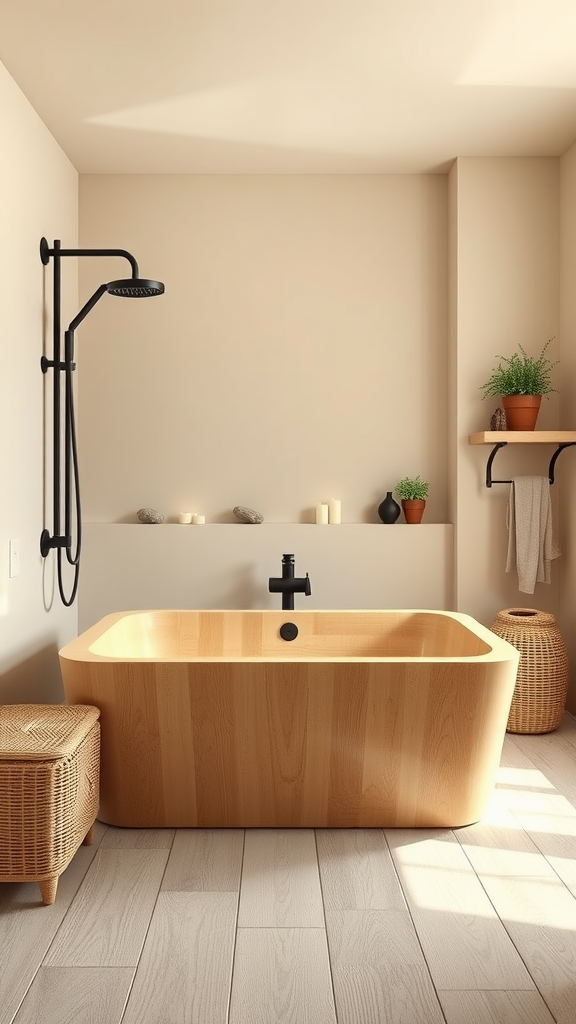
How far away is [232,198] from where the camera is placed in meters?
4.33

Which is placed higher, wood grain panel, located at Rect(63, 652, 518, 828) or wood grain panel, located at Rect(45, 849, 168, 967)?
wood grain panel, located at Rect(63, 652, 518, 828)

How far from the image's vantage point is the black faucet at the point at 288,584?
3.96 m

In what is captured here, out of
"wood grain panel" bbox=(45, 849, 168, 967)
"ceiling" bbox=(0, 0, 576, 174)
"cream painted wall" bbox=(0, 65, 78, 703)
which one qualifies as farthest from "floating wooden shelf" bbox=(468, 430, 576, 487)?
"wood grain panel" bbox=(45, 849, 168, 967)

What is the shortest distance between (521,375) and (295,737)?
2.14 metres

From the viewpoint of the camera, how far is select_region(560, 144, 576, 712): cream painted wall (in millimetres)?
4039

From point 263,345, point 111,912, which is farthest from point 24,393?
point 111,912

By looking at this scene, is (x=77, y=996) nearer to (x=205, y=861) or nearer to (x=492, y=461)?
(x=205, y=861)

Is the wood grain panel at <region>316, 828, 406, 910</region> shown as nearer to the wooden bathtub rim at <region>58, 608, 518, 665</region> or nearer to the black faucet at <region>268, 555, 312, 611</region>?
the wooden bathtub rim at <region>58, 608, 518, 665</region>

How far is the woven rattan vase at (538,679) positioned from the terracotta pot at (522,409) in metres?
0.90

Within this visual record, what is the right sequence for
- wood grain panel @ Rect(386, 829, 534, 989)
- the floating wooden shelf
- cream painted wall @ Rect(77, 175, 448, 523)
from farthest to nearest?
cream painted wall @ Rect(77, 175, 448, 523)
the floating wooden shelf
wood grain panel @ Rect(386, 829, 534, 989)

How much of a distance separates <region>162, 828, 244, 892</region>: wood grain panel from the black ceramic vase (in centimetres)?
187

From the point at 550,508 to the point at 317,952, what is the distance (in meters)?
2.56

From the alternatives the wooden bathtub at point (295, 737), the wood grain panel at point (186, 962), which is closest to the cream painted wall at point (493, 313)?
the wooden bathtub at point (295, 737)

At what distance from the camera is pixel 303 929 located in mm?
2160
